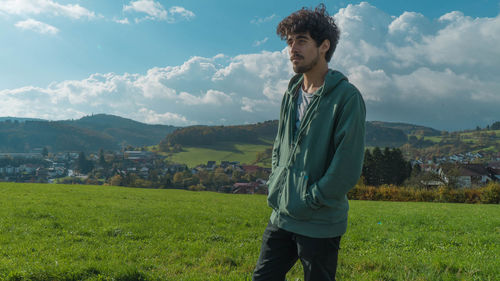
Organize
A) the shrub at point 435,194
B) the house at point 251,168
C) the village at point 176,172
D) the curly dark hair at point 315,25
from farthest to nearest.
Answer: the house at point 251,168
the village at point 176,172
the shrub at point 435,194
the curly dark hair at point 315,25

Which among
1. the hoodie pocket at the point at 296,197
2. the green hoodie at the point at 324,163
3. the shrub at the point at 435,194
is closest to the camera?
the green hoodie at the point at 324,163

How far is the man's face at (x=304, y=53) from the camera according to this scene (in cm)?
266

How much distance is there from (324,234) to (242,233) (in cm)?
676

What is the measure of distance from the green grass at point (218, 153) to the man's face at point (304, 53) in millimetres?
111303

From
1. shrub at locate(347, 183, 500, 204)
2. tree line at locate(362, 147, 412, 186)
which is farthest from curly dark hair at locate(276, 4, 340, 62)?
tree line at locate(362, 147, 412, 186)

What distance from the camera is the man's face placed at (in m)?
2.66

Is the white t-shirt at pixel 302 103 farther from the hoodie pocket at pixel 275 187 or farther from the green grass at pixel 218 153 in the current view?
the green grass at pixel 218 153

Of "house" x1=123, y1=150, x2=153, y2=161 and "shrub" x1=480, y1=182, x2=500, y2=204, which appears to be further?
"house" x1=123, y1=150, x2=153, y2=161

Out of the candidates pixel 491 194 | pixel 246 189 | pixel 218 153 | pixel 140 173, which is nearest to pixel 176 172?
pixel 140 173

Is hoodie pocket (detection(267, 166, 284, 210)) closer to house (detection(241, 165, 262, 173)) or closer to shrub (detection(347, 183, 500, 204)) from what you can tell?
shrub (detection(347, 183, 500, 204))

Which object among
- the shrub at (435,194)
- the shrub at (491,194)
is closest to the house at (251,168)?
the shrub at (435,194)

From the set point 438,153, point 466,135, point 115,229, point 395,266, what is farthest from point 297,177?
point 466,135

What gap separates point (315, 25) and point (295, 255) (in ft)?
6.86

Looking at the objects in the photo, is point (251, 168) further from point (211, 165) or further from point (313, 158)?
point (313, 158)
